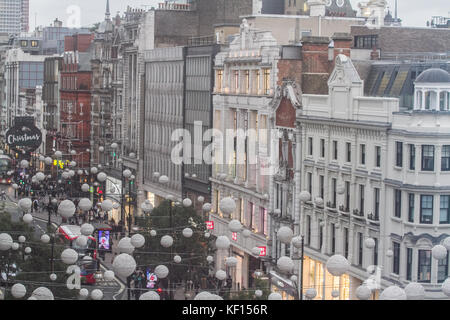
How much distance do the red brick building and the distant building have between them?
5942 centimetres

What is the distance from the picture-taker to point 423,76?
39.3 meters

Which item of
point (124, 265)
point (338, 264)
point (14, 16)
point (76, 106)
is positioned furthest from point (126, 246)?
point (14, 16)

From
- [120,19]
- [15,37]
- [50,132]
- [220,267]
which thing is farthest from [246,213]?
[15,37]

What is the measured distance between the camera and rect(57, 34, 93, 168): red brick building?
334ft

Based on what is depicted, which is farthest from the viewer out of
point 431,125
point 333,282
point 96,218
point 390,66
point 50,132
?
point 50,132

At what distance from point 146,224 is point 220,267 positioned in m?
5.48

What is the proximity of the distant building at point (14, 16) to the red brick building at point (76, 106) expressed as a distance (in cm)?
5942

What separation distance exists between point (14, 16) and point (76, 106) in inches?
3076

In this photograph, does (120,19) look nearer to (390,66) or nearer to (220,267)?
(220,267)

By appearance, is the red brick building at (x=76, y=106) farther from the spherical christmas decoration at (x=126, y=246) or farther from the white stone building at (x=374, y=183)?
the spherical christmas decoration at (x=126, y=246)

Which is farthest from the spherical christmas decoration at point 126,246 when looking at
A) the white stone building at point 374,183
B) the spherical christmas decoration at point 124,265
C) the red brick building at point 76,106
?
the red brick building at point 76,106

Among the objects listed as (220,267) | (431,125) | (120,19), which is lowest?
(220,267)

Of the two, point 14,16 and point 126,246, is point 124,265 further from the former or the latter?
point 14,16

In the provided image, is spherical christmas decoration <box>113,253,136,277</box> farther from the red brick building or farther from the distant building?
the distant building
